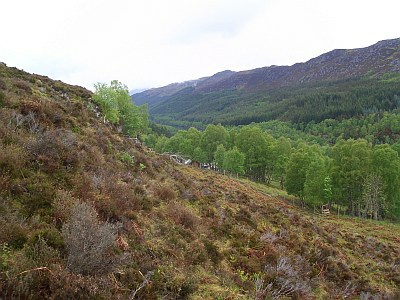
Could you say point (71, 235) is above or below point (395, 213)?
above

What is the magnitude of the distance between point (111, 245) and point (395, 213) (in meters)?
49.1

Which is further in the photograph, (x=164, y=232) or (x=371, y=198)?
(x=371, y=198)

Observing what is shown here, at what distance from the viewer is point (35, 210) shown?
7570 mm

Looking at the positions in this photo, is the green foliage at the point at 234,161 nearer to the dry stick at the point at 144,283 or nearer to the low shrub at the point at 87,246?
the dry stick at the point at 144,283

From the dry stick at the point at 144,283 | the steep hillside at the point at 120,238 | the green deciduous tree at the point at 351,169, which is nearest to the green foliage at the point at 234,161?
the green deciduous tree at the point at 351,169

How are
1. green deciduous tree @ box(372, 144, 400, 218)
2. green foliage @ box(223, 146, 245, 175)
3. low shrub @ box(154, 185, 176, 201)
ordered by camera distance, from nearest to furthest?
low shrub @ box(154, 185, 176, 201) < green deciduous tree @ box(372, 144, 400, 218) < green foliage @ box(223, 146, 245, 175)

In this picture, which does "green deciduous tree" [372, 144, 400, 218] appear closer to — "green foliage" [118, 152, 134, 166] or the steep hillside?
the steep hillside

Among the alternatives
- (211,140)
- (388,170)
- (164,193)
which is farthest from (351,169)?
(164,193)

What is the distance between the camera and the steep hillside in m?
6.10

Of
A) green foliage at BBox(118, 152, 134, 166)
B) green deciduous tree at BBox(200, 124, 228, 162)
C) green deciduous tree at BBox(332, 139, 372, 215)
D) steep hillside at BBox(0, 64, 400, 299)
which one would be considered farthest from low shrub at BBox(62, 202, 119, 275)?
green deciduous tree at BBox(200, 124, 228, 162)

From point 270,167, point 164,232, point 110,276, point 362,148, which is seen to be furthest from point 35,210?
point 270,167

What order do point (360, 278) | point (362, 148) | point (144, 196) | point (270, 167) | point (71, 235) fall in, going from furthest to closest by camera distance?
point (270, 167)
point (362, 148)
point (360, 278)
point (144, 196)
point (71, 235)

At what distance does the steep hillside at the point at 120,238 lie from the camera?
6102mm

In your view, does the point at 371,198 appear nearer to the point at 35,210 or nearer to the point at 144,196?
the point at 144,196
